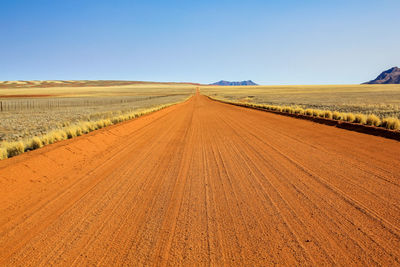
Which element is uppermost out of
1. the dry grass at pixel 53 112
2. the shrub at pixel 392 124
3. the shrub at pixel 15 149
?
the shrub at pixel 392 124

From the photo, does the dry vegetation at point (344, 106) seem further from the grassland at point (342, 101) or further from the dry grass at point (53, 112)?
the dry grass at point (53, 112)

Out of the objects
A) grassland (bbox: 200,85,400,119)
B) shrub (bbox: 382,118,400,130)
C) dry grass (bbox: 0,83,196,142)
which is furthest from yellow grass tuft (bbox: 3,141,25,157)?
grassland (bbox: 200,85,400,119)

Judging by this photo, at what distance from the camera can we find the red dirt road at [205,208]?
2684 millimetres

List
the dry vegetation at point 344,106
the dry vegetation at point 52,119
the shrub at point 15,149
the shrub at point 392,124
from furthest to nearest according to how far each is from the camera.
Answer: the dry vegetation at point 344,106 → the shrub at point 392,124 → the dry vegetation at point 52,119 → the shrub at point 15,149

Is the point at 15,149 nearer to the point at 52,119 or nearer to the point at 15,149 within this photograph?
the point at 15,149

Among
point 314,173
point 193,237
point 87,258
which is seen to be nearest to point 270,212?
point 193,237

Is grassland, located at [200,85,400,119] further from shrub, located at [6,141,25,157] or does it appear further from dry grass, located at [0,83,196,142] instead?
dry grass, located at [0,83,196,142]

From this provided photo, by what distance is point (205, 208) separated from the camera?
147 inches

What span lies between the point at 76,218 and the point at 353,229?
3794mm

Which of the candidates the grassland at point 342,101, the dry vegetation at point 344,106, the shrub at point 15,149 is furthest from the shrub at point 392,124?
the shrub at point 15,149

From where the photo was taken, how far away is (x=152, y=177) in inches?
205

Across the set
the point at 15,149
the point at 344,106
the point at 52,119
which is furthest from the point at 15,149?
the point at 344,106

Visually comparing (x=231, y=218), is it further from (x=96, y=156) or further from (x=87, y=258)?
(x=96, y=156)

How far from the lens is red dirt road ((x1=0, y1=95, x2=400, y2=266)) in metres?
2.68
